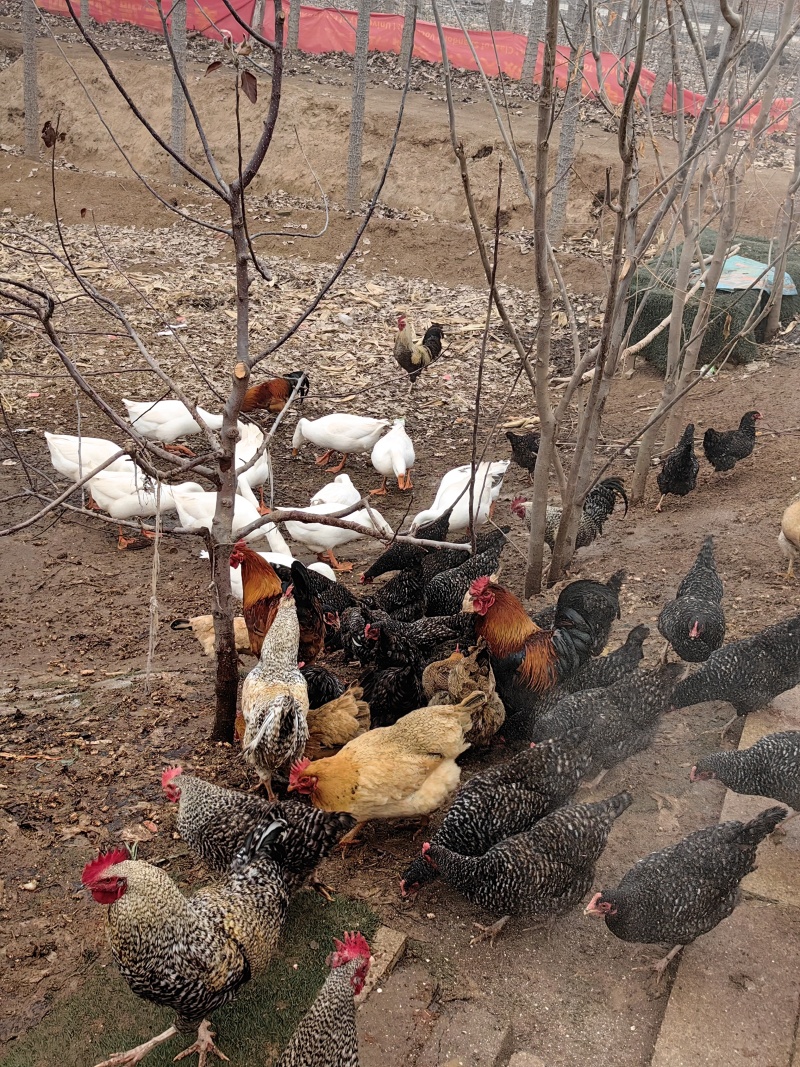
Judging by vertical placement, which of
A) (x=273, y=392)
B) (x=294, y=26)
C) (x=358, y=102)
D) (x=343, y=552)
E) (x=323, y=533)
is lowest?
(x=343, y=552)

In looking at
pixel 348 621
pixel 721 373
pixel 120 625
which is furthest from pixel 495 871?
pixel 721 373

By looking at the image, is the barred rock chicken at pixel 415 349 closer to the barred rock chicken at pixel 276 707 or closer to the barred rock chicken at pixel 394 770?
the barred rock chicken at pixel 276 707

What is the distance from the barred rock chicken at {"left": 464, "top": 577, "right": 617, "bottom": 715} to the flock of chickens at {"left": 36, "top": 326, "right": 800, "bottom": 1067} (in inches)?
0.5

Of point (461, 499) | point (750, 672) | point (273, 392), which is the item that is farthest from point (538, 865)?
point (273, 392)

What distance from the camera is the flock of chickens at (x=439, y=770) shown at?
325 centimetres

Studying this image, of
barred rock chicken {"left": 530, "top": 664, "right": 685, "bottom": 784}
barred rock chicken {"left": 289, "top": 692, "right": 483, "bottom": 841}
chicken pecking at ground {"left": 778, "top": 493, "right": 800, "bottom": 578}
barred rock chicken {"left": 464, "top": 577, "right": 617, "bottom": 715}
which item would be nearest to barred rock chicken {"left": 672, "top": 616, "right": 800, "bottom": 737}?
barred rock chicken {"left": 530, "top": 664, "right": 685, "bottom": 784}

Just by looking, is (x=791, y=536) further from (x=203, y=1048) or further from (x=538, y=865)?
(x=203, y=1048)

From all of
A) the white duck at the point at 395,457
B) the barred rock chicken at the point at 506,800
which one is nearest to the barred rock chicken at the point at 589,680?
the barred rock chicken at the point at 506,800

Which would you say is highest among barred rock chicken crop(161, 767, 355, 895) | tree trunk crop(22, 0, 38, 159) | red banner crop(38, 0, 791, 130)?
red banner crop(38, 0, 791, 130)

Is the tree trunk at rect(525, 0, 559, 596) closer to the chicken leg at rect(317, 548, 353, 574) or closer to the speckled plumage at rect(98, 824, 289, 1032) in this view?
the chicken leg at rect(317, 548, 353, 574)

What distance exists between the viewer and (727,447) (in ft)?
28.3

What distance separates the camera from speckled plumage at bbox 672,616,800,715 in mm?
4918

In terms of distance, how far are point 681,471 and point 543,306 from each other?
11.8 ft

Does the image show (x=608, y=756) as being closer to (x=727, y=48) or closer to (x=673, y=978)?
(x=673, y=978)
